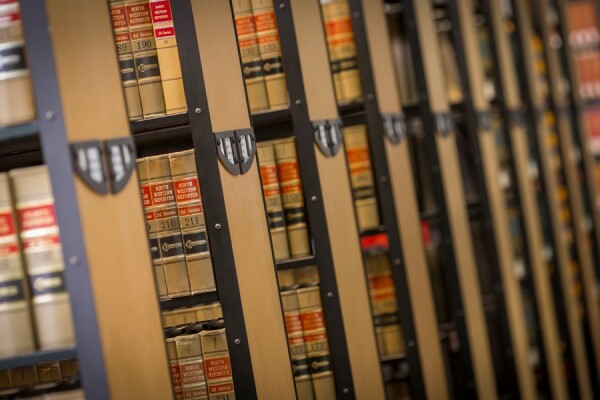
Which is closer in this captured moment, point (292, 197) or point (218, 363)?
point (218, 363)

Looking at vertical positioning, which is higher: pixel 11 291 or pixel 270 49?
pixel 270 49

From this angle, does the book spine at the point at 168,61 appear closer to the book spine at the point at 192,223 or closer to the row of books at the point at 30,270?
the book spine at the point at 192,223

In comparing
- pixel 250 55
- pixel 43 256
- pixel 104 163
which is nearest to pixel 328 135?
pixel 250 55

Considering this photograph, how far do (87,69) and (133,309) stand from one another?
1.66 ft

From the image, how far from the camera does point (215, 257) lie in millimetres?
2518

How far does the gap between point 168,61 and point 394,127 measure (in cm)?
121

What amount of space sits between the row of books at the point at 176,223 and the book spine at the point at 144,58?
5.4 inches

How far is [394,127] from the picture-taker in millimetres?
3572

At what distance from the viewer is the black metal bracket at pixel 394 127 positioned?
351 centimetres

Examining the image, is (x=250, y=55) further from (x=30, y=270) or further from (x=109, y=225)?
(x=30, y=270)

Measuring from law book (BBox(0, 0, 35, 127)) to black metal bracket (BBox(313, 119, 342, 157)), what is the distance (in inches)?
43.7

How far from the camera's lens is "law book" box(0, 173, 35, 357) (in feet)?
6.62

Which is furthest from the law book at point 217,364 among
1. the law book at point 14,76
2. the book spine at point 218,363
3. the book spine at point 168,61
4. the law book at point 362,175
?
the law book at point 362,175

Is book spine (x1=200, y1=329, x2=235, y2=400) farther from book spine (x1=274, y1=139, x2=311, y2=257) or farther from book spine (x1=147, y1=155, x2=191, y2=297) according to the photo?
book spine (x1=274, y1=139, x2=311, y2=257)
